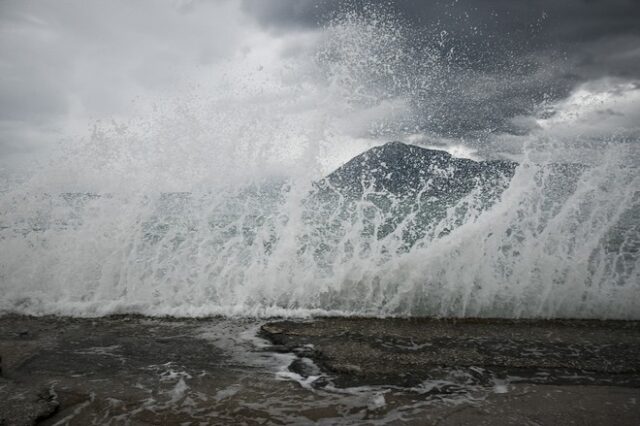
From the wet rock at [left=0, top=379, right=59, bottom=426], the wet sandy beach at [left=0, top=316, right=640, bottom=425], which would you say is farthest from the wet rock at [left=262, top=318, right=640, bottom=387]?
the wet rock at [left=0, top=379, right=59, bottom=426]

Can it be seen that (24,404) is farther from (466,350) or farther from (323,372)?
(466,350)

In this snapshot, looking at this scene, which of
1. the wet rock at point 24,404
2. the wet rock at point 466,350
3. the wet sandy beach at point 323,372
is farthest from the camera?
the wet rock at point 466,350

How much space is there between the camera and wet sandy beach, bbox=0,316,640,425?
3150 millimetres

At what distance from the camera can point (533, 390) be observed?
3520 mm

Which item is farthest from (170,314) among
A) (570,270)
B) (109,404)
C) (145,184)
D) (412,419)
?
(570,270)

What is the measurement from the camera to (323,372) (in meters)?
3.95

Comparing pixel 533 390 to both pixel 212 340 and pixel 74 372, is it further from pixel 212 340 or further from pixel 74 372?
pixel 74 372

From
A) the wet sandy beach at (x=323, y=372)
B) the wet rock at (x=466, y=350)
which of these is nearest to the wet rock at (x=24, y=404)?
the wet sandy beach at (x=323, y=372)

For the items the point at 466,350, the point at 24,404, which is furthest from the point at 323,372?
the point at 24,404

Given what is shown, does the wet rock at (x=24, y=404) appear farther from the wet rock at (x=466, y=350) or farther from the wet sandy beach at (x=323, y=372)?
the wet rock at (x=466, y=350)

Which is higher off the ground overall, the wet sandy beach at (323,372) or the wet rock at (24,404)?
the wet sandy beach at (323,372)

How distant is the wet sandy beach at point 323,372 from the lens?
315 centimetres

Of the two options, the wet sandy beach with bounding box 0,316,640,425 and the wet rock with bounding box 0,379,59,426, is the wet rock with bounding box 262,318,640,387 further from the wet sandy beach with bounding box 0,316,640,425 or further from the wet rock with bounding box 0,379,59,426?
the wet rock with bounding box 0,379,59,426

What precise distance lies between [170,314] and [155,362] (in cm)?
215
